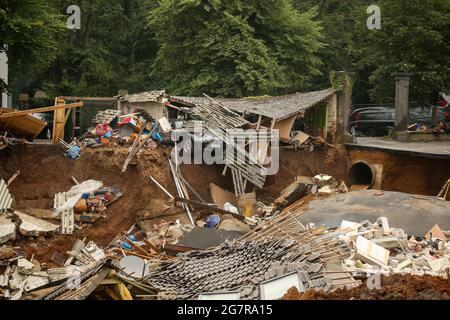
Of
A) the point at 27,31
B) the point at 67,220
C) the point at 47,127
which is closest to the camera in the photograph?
the point at 67,220

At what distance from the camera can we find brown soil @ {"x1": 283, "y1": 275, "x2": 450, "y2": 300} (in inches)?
348

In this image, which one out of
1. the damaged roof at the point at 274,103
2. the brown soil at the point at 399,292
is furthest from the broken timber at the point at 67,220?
the brown soil at the point at 399,292

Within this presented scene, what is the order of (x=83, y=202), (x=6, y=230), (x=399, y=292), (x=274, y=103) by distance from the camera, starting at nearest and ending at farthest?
1. (x=399, y=292)
2. (x=6, y=230)
3. (x=83, y=202)
4. (x=274, y=103)

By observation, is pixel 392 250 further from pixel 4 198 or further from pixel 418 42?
pixel 418 42

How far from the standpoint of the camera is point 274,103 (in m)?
21.7

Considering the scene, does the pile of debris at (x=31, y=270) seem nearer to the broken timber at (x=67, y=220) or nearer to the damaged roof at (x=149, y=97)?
the broken timber at (x=67, y=220)

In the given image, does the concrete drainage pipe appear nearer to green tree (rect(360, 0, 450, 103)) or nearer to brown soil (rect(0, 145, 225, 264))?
green tree (rect(360, 0, 450, 103))

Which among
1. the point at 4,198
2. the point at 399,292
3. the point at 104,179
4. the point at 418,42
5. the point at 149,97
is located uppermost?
the point at 418,42

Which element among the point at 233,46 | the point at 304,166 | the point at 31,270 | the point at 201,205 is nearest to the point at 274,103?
the point at 304,166

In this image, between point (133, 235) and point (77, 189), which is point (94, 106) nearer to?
point (77, 189)

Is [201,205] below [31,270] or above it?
above

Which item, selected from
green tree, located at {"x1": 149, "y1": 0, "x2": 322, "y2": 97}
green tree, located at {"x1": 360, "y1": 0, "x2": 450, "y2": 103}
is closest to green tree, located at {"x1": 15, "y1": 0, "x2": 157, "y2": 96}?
green tree, located at {"x1": 149, "y1": 0, "x2": 322, "y2": 97}

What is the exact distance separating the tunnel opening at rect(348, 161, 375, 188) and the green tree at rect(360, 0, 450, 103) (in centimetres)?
575

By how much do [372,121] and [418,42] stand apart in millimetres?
4301
